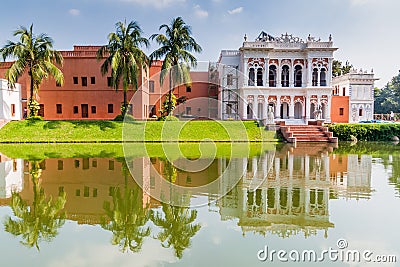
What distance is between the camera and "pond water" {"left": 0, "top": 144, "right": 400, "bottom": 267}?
16.2 ft

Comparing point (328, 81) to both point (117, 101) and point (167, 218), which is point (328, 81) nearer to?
point (117, 101)

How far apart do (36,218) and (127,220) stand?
174 centimetres

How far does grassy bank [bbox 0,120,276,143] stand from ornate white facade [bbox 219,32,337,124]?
6009 millimetres

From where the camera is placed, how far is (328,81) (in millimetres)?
31609

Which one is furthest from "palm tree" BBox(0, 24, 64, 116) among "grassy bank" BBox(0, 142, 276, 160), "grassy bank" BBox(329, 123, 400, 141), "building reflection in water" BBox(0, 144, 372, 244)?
"grassy bank" BBox(329, 123, 400, 141)

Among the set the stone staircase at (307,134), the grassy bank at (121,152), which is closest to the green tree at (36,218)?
the grassy bank at (121,152)

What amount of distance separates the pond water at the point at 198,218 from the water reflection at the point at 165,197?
26 millimetres

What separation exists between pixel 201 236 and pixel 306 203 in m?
2.96

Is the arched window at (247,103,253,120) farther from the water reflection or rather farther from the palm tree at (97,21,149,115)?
the water reflection

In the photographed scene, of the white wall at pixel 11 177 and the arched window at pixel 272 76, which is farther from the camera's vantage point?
the arched window at pixel 272 76

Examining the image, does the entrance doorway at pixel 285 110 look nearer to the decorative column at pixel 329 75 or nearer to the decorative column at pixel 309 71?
the decorative column at pixel 309 71

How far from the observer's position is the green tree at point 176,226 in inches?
211

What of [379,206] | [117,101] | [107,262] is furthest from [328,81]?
[107,262]

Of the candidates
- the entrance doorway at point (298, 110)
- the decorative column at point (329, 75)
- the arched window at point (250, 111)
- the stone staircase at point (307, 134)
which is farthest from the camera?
the entrance doorway at point (298, 110)
